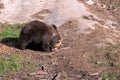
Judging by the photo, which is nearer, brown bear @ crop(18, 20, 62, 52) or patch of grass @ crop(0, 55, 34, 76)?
patch of grass @ crop(0, 55, 34, 76)

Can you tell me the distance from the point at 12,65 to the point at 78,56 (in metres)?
1.87

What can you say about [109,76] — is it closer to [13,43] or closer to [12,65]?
[12,65]

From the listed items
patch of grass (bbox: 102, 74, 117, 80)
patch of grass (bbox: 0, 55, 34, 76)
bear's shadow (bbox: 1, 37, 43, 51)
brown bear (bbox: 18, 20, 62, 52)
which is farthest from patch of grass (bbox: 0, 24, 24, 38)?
patch of grass (bbox: 102, 74, 117, 80)

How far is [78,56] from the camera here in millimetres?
11602

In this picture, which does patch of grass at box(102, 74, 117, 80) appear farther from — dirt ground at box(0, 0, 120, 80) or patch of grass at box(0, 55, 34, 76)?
patch of grass at box(0, 55, 34, 76)

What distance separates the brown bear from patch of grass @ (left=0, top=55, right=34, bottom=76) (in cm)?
95

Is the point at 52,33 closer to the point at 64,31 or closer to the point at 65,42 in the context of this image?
the point at 65,42

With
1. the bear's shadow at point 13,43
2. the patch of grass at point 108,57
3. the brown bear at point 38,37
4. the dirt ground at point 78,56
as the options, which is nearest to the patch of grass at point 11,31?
the bear's shadow at point 13,43

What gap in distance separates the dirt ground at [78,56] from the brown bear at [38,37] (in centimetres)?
21

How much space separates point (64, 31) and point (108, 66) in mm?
3432

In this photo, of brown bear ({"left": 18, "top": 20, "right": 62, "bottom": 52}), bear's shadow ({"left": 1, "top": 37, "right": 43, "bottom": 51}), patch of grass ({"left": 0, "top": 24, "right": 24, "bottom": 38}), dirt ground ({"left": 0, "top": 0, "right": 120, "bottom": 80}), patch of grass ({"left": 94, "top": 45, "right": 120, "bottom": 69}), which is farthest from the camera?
patch of grass ({"left": 0, "top": 24, "right": 24, "bottom": 38})

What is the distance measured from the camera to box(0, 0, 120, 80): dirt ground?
1050 cm

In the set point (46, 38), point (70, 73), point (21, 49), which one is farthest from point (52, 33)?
point (70, 73)

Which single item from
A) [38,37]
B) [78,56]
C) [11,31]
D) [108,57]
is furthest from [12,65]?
[11,31]
